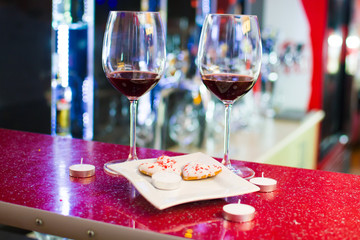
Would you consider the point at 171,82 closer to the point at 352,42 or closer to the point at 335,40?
the point at 335,40

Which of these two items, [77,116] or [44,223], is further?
[77,116]

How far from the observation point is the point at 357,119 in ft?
25.6

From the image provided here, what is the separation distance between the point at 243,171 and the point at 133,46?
0.99 ft

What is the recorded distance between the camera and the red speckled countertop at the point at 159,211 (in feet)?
2.15

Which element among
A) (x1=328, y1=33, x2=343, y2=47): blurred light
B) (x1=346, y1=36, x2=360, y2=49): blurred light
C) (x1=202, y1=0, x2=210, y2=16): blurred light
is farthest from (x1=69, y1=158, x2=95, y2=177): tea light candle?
(x1=346, y1=36, x2=360, y2=49): blurred light

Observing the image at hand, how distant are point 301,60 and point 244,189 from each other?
13.2ft

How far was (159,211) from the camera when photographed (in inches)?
27.8

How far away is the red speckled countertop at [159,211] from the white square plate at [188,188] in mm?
19

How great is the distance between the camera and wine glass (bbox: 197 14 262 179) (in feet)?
2.86

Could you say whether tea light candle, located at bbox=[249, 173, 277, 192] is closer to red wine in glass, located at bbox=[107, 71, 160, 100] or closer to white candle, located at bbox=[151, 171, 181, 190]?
white candle, located at bbox=[151, 171, 181, 190]

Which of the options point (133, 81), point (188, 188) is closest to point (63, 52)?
point (133, 81)

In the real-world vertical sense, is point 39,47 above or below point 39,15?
below

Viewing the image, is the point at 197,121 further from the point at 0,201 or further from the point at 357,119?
the point at 357,119

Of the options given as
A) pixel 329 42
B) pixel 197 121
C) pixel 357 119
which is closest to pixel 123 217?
pixel 197 121
